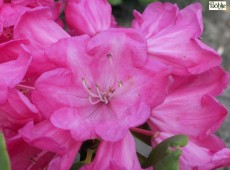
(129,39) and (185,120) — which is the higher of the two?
(129,39)

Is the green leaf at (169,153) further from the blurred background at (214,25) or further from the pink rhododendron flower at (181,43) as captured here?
the blurred background at (214,25)

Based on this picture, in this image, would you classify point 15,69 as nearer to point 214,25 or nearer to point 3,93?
point 3,93

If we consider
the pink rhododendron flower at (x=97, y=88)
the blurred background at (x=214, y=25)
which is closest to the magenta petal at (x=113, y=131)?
A: the pink rhododendron flower at (x=97, y=88)

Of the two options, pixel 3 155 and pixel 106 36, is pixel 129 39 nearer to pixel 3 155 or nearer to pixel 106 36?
pixel 106 36

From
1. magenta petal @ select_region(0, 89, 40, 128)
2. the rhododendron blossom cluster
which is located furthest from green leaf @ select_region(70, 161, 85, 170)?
magenta petal @ select_region(0, 89, 40, 128)

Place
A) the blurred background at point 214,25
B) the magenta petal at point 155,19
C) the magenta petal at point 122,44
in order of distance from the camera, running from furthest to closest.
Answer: the blurred background at point 214,25 → the magenta petal at point 155,19 → the magenta petal at point 122,44

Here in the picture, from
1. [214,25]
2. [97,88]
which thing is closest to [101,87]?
[97,88]

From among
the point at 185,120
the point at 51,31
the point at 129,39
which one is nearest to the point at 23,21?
the point at 51,31

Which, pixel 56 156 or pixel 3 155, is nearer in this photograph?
pixel 3 155
